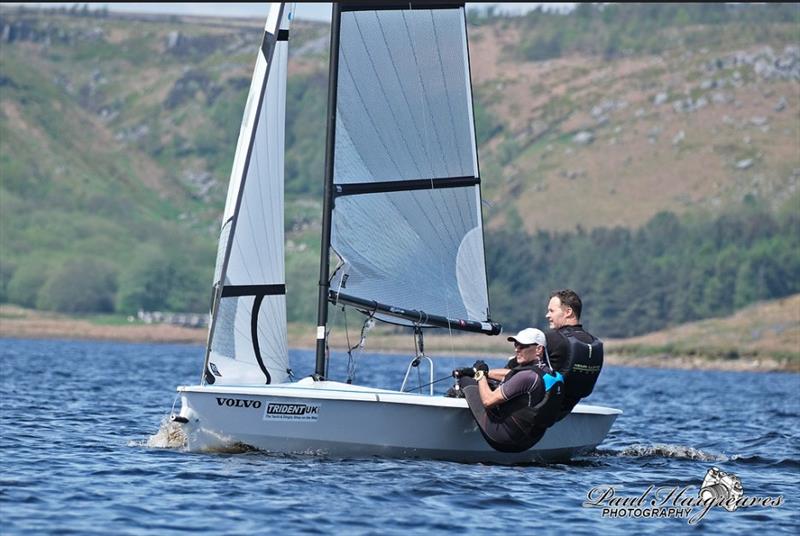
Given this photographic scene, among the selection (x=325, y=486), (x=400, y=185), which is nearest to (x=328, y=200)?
(x=400, y=185)

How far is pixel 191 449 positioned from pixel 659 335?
399 feet

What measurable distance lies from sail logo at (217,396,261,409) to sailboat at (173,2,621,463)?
3cm

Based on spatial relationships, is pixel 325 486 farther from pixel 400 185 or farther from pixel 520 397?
pixel 400 185

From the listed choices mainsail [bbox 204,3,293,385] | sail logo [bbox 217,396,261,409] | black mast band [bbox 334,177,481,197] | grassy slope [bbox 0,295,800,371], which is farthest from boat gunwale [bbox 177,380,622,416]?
grassy slope [bbox 0,295,800,371]

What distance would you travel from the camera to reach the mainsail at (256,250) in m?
19.7

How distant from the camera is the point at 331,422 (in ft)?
61.6

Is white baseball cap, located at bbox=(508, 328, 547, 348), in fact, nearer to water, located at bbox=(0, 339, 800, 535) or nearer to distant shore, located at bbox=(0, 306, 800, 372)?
water, located at bbox=(0, 339, 800, 535)

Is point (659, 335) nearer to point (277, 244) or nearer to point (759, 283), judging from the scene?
point (759, 283)

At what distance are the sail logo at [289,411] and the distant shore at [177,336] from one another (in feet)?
334

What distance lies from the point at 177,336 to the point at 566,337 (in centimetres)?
13054

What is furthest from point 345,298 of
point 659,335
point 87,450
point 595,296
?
point 595,296

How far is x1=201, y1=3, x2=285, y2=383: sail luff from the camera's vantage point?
19.6 metres

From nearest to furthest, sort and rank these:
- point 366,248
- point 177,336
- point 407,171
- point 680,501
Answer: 1. point 680,501
2. point 366,248
3. point 407,171
4. point 177,336

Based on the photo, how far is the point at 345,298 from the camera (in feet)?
67.3
